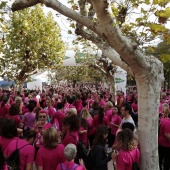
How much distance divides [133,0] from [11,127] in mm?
3331

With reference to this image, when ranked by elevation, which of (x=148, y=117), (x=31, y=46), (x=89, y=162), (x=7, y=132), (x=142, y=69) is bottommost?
(x=89, y=162)

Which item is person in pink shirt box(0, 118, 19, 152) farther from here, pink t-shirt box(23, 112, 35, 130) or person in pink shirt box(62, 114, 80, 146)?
pink t-shirt box(23, 112, 35, 130)

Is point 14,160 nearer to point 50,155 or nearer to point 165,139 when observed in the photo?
point 50,155

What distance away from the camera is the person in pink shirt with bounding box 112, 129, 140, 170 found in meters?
4.22

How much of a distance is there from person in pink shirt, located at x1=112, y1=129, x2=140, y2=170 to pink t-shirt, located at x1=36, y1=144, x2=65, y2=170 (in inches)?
33.0

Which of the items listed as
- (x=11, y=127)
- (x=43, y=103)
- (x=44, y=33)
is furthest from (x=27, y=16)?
(x=11, y=127)

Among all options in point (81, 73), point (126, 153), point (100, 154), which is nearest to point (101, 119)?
point (100, 154)

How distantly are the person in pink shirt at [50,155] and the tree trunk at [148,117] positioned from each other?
1531 mm

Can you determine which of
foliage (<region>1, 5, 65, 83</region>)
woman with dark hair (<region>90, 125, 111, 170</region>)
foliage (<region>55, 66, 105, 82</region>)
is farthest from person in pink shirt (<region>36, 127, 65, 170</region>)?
foliage (<region>55, 66, 105, 82</region>)

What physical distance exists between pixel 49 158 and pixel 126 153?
1.16 meters

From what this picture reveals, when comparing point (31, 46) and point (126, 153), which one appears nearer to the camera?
point (126, 153)

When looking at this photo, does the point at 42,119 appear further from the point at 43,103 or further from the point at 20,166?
the point at 43,103

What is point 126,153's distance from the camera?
14.1ft

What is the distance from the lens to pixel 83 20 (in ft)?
15.3
